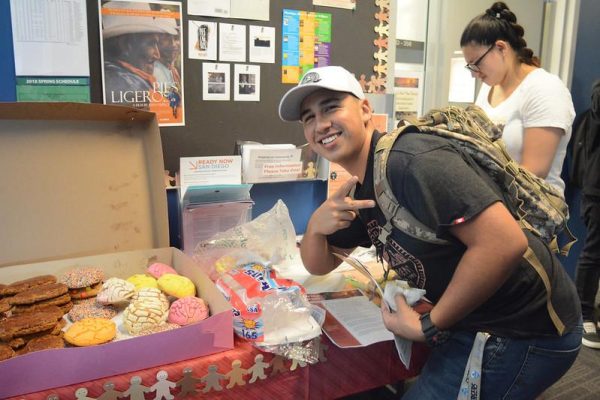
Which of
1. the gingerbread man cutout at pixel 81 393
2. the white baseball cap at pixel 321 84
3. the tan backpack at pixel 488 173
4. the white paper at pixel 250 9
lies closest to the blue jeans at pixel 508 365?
the tan backpack at pixel 488 173

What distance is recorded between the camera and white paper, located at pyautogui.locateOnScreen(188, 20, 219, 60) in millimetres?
1467

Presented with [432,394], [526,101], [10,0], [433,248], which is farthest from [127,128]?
[526,101]

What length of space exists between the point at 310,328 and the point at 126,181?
26.5 inches

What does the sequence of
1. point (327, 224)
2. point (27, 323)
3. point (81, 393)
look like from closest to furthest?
point (81, 393)
point (27, 323)
point (327, 224)

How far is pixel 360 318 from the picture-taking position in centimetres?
114

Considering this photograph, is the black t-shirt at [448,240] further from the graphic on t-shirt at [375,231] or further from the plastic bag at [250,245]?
the plastic bag at [250,245]

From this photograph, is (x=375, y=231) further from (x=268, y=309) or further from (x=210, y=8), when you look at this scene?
(x=210, y=8)

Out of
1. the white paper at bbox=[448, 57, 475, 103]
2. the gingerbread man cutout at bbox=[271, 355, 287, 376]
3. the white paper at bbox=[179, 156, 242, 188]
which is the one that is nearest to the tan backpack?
the gingerbread man cutout at bbox=[271, 355, 287, 376]

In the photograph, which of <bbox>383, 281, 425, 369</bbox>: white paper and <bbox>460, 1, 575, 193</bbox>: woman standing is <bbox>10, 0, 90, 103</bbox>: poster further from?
<bbox>460, 1, 575, 193</bbox>: woman standing

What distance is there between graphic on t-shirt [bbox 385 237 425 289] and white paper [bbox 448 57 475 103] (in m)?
1.83

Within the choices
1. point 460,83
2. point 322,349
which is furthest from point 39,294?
point 460,83

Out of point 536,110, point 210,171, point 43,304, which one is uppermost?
point 536,110

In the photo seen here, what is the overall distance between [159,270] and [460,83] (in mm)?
2132

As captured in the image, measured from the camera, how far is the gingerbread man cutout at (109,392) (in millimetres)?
813
